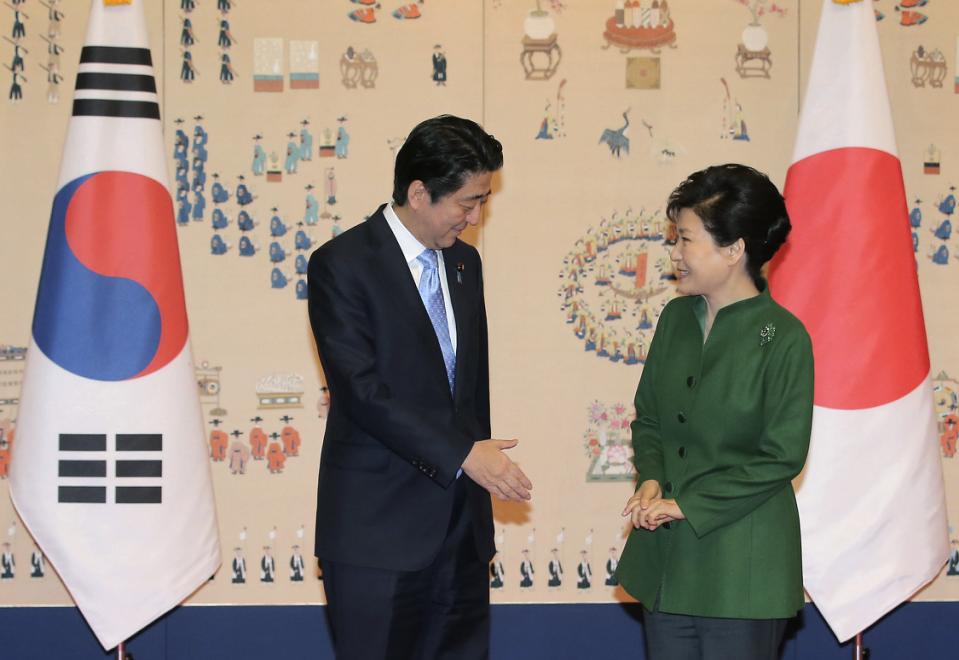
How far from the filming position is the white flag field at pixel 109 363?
3279mm

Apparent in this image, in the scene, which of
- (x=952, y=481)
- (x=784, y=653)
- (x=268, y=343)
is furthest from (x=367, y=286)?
(x=952, y=481)

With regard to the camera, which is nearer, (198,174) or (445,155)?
(445,155)

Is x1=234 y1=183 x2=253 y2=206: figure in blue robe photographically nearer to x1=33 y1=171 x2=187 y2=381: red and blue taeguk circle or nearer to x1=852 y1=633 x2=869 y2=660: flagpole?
x1=33 y1=171 x2=187 y2=381: red and blue taeguk circle

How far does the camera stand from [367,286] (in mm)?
2438

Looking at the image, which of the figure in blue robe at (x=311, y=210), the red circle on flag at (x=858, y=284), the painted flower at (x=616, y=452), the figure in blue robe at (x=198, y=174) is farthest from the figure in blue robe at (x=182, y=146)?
the red circle on flag at (x=858, y=284)

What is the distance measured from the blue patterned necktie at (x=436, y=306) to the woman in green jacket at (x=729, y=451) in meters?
0.55

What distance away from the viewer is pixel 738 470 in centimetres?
220

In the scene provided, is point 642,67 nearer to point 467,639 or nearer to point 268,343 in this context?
point 268,343

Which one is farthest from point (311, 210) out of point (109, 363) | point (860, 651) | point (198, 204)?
point (860, 651)

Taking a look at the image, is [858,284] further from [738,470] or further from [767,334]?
[738,470]

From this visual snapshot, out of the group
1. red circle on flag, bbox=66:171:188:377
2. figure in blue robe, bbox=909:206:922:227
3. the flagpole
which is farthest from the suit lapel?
figure in blue robe, bbox=909:206:922:227

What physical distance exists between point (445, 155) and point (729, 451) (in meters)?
0.95

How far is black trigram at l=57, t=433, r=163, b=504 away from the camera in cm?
330

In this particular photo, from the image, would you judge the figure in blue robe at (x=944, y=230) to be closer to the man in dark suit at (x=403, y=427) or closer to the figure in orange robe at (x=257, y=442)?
the man in dark suit at (x=403, y=427)
